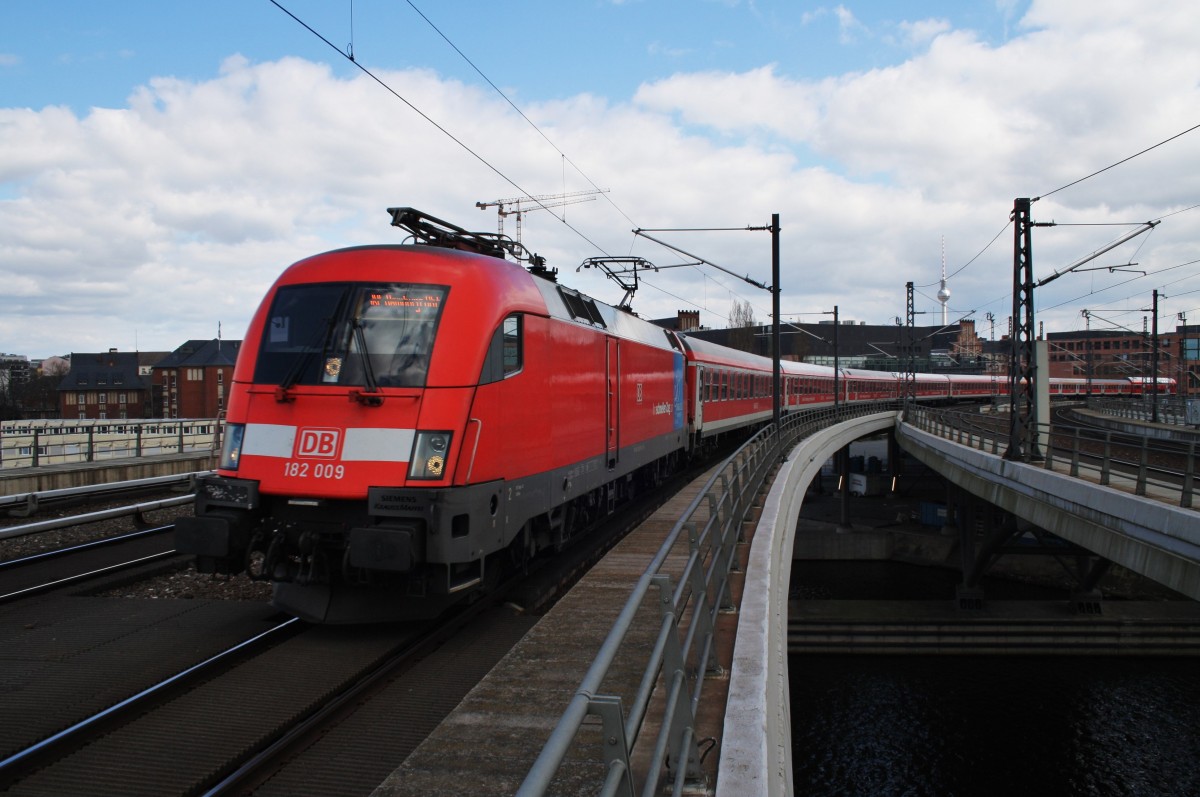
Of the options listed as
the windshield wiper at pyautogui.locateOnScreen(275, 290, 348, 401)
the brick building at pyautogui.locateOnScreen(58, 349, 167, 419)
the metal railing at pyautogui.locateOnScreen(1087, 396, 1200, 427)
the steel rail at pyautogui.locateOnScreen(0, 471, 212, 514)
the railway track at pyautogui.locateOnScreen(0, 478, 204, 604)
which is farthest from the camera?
the brick building at pyautogui.locateOnScreen(58, 349, 167, 419)

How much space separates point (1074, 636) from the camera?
2916 centimetres

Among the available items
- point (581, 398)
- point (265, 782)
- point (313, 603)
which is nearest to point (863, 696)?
point (581, 398)

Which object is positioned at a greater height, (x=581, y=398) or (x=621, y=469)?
(x=581, y=398)

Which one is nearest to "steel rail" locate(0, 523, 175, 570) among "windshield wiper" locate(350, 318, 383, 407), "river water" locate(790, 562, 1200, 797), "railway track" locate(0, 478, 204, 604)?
"railway track" locate(0, 478, 204, 604)

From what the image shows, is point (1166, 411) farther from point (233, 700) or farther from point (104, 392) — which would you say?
point (104, 392)

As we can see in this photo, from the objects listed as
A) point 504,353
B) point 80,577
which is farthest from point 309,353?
point 80,577

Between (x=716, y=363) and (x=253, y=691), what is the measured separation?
19159mm

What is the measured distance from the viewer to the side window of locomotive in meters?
7.82

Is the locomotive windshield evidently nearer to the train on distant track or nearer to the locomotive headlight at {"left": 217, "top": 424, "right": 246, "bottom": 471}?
the train on distant track

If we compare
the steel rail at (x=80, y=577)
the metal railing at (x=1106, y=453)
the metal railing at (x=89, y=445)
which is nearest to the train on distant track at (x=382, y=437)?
the steel rail at (x=80, y=577)

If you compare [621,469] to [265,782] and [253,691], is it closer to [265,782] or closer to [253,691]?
[253,691]

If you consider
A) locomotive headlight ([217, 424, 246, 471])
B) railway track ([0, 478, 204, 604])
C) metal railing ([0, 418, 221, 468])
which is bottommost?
railway track ([0, 478, 204, 604])

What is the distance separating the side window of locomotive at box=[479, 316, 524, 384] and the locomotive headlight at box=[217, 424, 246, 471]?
240 cm

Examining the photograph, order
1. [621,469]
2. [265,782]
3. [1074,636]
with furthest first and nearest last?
1. [1074,636]
2. [621,469]
3. [265,782]
